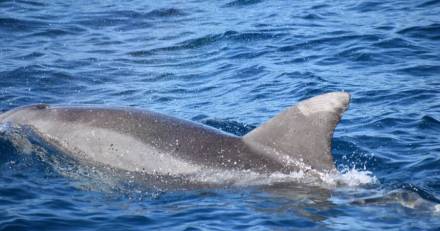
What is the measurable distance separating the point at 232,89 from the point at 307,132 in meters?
6.68

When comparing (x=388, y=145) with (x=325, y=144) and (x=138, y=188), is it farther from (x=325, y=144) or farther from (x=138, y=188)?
(x=138, y=188)

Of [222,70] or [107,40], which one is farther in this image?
[107,40]

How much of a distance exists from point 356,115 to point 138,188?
Result: 5.62 meters

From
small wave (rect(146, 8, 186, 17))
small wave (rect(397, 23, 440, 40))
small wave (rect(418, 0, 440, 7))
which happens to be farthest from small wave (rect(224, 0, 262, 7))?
small wave (rect(397, 23, 440, 40))

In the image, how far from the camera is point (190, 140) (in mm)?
9758

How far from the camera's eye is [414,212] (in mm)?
8039

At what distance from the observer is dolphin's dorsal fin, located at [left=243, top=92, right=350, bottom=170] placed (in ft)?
29.7

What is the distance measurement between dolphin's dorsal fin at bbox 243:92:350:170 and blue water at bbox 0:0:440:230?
44 centimetres

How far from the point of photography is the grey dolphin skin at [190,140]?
9.18 m

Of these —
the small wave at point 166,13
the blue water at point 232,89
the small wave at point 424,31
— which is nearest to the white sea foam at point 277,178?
the blue water at point 232,89

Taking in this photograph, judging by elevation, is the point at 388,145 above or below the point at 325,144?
below

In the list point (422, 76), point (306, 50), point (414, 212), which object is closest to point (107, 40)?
point (306, 50)

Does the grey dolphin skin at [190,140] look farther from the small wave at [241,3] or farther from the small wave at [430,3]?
the small wave at [241,3]

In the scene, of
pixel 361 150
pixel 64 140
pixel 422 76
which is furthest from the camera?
pixel 422 76
